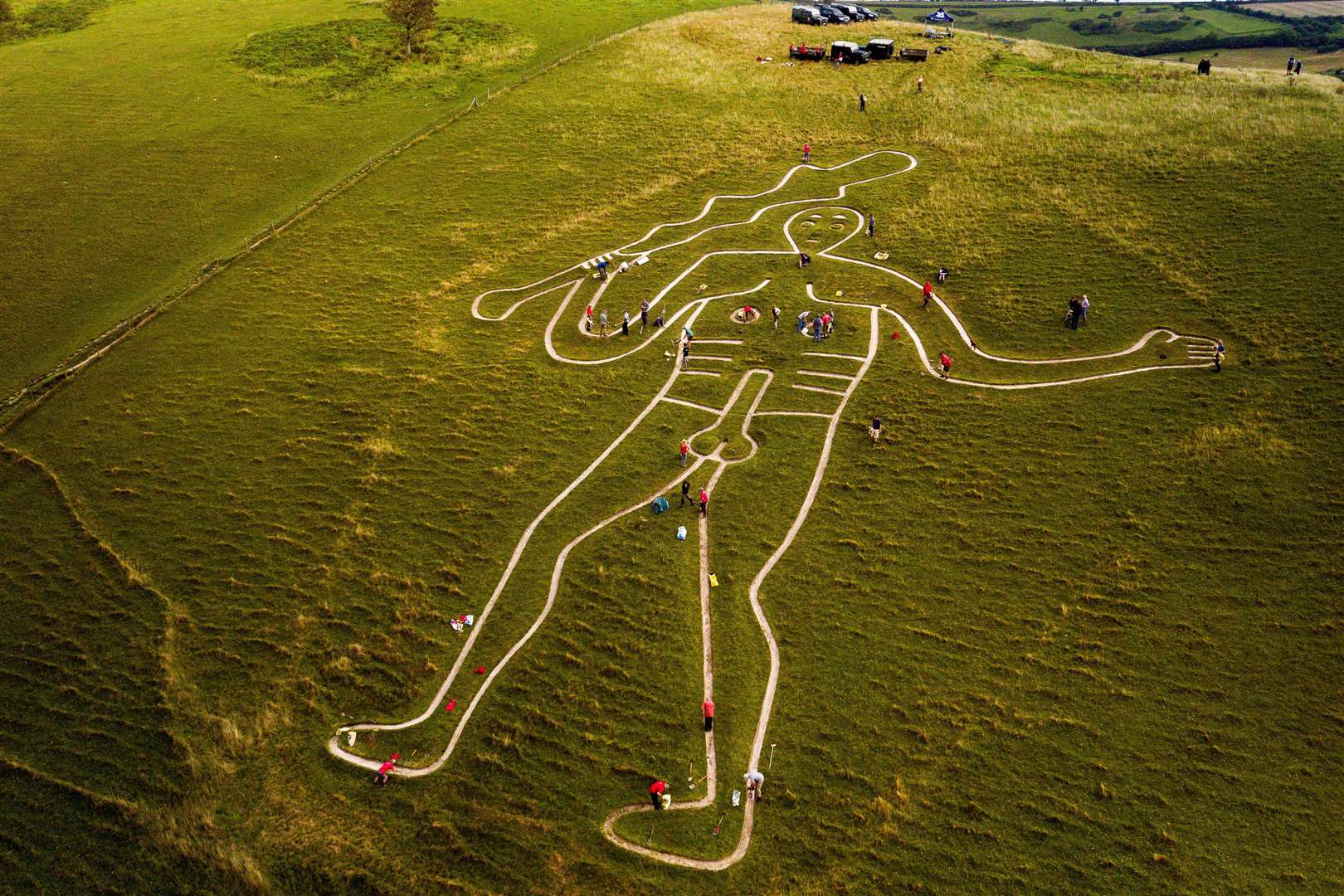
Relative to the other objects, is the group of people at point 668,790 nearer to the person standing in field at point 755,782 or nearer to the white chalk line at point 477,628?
the person standing in field at point 755,782

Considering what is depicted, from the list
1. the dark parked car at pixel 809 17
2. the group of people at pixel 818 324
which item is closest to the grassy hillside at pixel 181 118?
the dark parked car at pixel 809 17

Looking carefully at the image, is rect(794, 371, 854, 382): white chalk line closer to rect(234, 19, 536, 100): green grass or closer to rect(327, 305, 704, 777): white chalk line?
rect(327, 305, 704, 777): white chalk line

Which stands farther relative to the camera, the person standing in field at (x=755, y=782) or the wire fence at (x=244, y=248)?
the wire fence at (x=244, y=248)

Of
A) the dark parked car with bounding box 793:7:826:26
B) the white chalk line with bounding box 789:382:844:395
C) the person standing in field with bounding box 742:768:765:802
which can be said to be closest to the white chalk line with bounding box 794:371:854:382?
the white chalk line with bounding box 789:382:844:395

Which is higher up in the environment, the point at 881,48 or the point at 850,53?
the point at 881,48

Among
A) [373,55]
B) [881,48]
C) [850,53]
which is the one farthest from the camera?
[373,55]

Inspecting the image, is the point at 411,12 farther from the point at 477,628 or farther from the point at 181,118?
the point at 477,628

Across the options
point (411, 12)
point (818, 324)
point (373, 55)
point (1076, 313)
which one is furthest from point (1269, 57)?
point (373, 55)

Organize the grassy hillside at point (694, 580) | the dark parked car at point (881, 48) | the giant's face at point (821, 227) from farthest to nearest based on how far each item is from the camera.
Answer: the dark parked car at point (881, 48) → the giant's face at point (821, 227) → the grassy hillside at point (694, 580)
